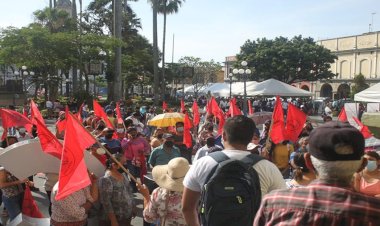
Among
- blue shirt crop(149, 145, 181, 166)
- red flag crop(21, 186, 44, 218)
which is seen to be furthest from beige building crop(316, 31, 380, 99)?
red flag crop(21, 186, 44, 218)

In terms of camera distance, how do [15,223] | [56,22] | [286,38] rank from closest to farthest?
[15,223] < [56,22] < [286,38]

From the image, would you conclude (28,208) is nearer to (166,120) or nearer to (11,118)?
(11,118)

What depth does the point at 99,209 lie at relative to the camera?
496cm

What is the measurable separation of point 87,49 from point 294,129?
2456 cm

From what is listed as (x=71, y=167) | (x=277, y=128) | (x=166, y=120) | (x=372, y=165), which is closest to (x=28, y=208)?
(x=71, y=167)

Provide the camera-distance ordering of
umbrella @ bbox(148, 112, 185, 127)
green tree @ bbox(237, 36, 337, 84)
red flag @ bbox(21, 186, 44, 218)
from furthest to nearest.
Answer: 1. green tree @ bbox(237, 36, 337, 84)
2. umbrella @ bbox(148, 112, 185, 127)
3. red flag @ bbox(21, 186, 44, 218)

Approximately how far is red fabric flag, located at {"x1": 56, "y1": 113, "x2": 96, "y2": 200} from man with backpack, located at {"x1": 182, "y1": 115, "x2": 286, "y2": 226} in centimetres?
143

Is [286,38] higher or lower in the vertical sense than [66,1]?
lower

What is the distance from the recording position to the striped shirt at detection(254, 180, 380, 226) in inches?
69.2

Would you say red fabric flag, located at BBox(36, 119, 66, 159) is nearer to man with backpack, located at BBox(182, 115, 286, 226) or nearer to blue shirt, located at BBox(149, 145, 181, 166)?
blue shirt, located at BBox(149, 145, 181, 166)

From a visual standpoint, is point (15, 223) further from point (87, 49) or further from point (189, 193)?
point (87, 49)

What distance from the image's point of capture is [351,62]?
222 ft

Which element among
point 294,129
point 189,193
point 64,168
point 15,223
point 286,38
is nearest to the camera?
point 189,193

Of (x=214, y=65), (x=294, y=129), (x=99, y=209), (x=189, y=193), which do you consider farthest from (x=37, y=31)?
(x=214, y=65)
